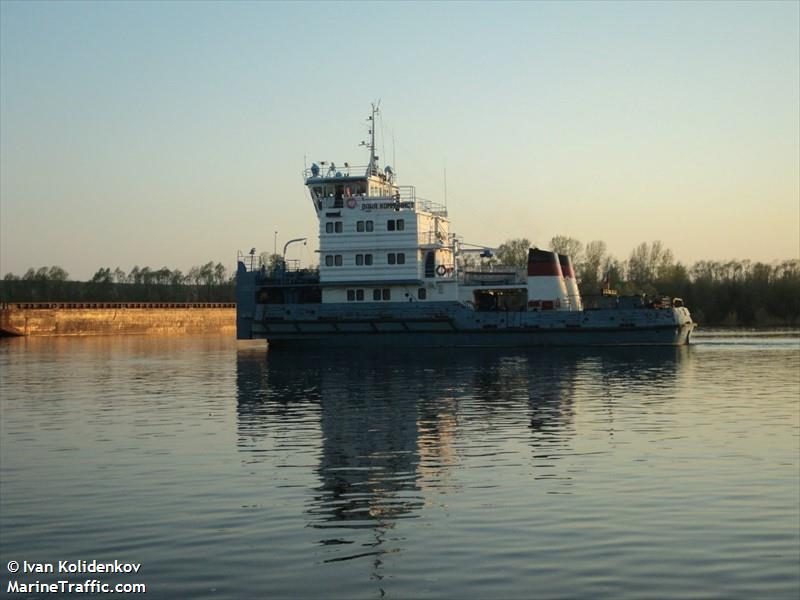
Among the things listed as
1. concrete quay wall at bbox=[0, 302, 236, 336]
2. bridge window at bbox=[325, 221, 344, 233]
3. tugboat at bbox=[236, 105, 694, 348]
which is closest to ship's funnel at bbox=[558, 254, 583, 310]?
tugboat at bbox=[236, 105, 694, 348]

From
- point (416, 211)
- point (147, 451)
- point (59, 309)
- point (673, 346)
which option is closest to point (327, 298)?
point (416, 211)

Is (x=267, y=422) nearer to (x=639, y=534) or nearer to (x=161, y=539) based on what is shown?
(x=161, y=539)

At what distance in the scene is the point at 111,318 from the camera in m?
94.9

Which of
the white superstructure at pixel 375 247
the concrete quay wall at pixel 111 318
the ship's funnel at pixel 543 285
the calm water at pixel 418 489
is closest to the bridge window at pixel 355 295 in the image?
the white superstructure at pixel 375 247

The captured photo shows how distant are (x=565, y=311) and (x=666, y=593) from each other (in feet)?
132

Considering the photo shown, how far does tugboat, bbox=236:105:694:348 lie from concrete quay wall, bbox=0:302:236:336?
41688mm

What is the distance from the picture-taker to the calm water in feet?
32.8

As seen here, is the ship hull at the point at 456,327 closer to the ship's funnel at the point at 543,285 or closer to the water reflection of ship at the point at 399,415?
the ship's funnel at the point at 543,285

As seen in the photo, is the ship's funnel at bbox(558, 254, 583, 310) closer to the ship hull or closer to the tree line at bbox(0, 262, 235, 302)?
the ship hull

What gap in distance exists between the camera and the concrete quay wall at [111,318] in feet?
279

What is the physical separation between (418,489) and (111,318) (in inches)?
3369

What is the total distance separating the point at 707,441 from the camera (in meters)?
18.6

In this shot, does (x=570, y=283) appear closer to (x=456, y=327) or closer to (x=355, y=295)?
(x=456, y=327)

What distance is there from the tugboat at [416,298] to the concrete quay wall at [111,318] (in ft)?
137
